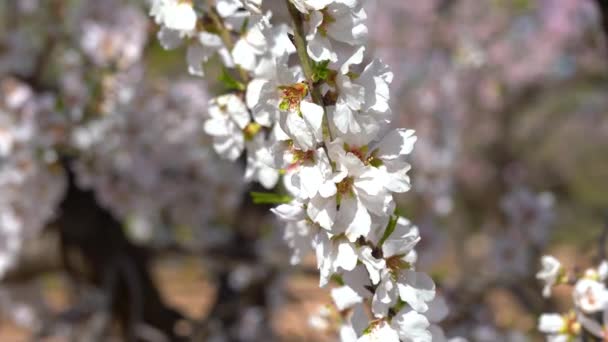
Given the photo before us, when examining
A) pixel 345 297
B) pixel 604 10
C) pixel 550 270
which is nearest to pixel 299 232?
pixel 345 297

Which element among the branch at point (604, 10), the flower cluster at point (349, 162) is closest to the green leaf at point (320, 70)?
the flower cluster at point (349, 162)

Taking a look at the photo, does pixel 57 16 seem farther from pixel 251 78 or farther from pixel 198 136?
pixel 251 78

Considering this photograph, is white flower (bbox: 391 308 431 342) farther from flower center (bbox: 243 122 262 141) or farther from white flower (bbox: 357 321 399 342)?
flower center (bbox: 243 122 262 141)

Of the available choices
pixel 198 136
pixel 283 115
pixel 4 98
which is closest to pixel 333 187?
pixel 283 115

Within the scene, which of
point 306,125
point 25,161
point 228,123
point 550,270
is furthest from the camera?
point 25,161

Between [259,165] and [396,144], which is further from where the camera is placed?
[259,165]

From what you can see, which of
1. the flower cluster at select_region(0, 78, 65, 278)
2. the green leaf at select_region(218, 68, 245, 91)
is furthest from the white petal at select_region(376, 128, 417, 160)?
the flower cluster at select_region(0, 78, 65, 278)

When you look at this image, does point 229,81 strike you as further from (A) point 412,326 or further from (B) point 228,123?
(A) point 412,326
